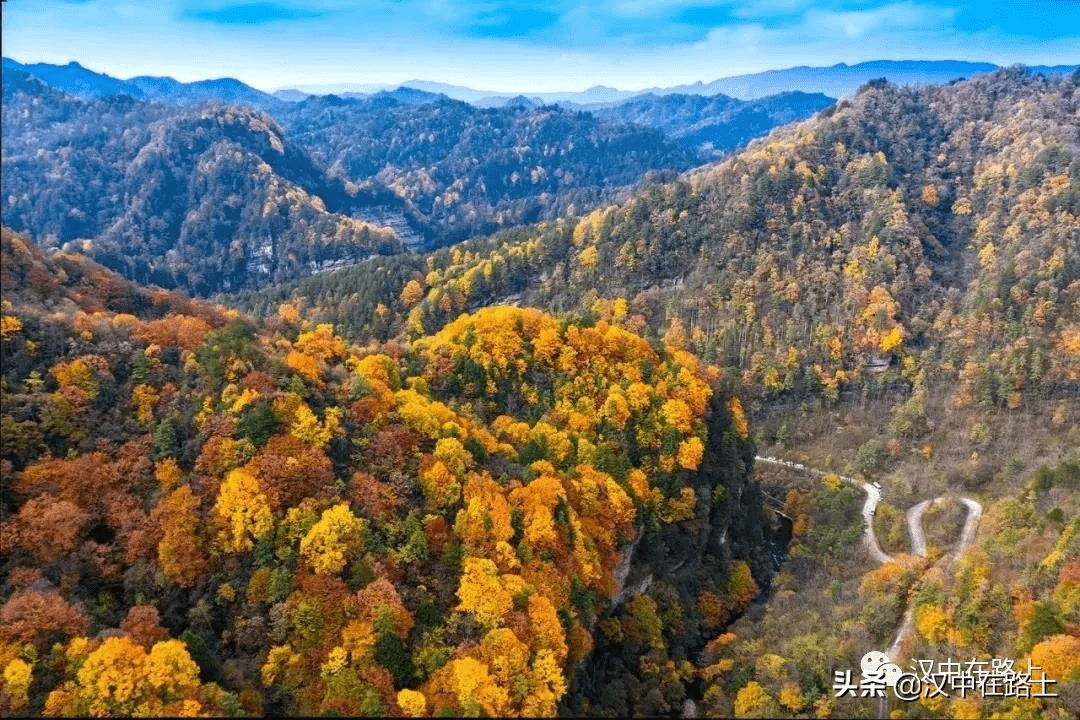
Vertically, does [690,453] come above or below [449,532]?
above

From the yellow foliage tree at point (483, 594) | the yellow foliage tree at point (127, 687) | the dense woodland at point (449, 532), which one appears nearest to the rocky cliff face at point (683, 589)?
the dense woodland at point (449, 532)

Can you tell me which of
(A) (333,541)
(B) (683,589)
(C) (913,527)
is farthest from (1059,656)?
(A) (333,541)

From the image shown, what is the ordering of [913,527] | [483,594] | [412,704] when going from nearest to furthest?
[412,704] < [483,594] < [913,527]

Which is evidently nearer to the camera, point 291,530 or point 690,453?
point 291,530

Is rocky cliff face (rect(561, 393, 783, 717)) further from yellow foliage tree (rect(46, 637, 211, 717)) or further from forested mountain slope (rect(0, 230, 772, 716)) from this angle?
yellow foliage tree (rect(46, 637, 211, 717))

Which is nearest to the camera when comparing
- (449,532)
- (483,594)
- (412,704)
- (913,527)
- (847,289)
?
(412,704)

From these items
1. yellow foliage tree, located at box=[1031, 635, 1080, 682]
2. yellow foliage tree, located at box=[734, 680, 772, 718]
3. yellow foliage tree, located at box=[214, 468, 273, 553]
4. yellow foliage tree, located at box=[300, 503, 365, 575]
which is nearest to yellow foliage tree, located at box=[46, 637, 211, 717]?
yellow foliage tree, located at box=[214, 468, 273, 553]

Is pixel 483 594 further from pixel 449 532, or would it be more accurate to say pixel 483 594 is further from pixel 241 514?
pixel 241 514
